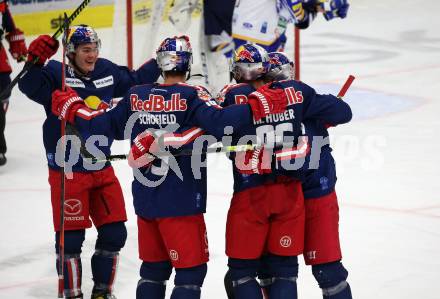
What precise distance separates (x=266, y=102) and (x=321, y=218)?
0.65 m

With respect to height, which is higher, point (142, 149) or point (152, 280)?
point (142, 149)

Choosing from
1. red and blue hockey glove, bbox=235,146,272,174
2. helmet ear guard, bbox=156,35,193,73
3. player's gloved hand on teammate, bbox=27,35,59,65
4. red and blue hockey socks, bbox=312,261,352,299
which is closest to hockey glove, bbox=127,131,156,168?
helmet ear guard, bbox=156,35,193,73

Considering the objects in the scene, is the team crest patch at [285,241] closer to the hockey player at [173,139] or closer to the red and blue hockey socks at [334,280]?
the red and blue hockey socks at [334,280]

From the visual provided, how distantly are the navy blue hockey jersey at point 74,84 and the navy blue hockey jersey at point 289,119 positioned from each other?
34.1 inches

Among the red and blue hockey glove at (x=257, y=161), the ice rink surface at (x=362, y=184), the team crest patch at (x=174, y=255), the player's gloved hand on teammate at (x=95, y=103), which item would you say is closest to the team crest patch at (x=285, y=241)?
the red and blue hockey glove at (x=257, y=161)

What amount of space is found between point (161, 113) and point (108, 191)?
94 cm

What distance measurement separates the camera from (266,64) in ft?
14.2

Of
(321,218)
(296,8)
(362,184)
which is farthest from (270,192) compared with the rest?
(296,8)

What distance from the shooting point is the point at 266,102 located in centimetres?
411

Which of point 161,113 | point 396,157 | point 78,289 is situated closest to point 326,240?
point 161,113

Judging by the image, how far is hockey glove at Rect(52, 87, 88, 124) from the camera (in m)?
4.43

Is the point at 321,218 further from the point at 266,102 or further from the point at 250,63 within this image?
the point at 250,63

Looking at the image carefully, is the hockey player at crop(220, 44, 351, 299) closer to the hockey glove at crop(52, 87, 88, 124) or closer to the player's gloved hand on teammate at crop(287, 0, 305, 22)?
the hockey glove at crop(52, 87, 88, 124)

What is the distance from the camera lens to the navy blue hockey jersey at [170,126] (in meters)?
4.16
